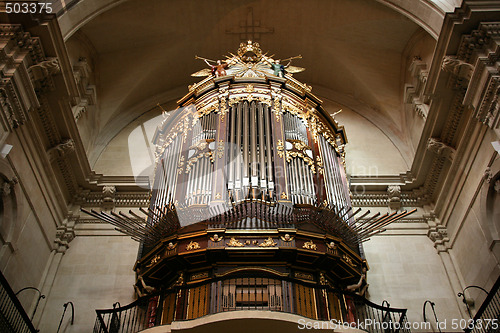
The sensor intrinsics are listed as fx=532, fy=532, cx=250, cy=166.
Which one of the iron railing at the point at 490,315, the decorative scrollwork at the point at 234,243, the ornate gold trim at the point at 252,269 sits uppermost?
the decorative scrollwork at the point at 234,243

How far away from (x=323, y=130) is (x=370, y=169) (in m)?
2.24

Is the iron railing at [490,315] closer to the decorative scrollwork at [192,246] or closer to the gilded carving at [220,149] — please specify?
the decorative scrollwork at [192,246]

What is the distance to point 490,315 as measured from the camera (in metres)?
7.37

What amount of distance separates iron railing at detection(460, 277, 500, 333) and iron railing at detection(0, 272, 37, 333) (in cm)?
598

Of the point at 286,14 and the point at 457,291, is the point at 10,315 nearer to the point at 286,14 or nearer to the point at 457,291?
the point at 457,291

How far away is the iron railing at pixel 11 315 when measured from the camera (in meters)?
6.87

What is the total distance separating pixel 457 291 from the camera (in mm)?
9156

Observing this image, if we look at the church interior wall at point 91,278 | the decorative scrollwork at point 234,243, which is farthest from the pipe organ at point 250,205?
the church interior wall at point 91,278

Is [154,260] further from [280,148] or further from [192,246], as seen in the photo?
[280,148]

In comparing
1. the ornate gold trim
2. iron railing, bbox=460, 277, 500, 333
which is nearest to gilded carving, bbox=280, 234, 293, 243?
the ornate gold trim

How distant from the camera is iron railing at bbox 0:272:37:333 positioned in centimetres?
687

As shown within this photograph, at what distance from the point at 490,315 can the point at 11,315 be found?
6706 mm

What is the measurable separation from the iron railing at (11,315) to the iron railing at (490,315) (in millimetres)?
5980

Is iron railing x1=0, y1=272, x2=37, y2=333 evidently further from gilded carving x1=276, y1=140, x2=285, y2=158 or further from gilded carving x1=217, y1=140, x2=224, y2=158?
gilded carving x1=276, y1=140, x2=285, y2=158
